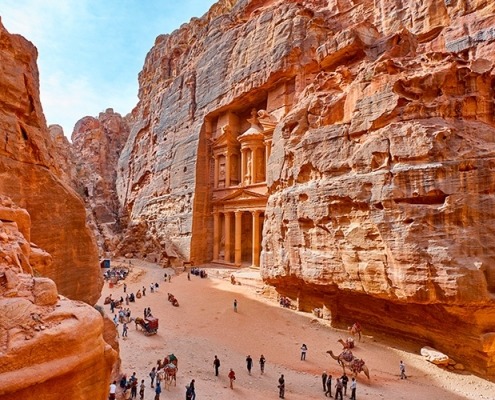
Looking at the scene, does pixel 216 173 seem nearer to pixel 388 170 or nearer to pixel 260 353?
pixel 260 353

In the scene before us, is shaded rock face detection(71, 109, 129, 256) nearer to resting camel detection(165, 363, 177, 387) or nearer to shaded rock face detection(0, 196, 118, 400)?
resting camel detection(165, 363, 177, 387)

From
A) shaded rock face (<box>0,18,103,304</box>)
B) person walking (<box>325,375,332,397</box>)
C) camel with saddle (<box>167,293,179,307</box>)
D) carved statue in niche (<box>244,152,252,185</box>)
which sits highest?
carved statue in niche (<box>244,152,252,185</box>)

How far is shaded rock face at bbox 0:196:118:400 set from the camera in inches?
155

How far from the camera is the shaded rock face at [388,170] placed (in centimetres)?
1163

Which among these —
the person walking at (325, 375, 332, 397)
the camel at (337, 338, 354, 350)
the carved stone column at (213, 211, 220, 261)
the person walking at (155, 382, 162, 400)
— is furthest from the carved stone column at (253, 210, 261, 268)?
the person walking at (155, 382, 162, 400)

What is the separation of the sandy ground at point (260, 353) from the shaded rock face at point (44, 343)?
22.8ft

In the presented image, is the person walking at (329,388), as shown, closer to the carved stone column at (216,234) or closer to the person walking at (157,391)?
the person walking at (157,391)

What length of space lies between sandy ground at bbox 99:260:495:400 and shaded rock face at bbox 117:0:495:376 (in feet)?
4.00

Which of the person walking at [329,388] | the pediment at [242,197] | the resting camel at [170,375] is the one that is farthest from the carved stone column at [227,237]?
the person walking at [329,388]

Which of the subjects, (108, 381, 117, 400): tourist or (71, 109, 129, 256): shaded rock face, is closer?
(108, 381, 117, 400): tourist

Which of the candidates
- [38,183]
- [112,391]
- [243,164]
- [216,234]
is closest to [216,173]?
[243,164]

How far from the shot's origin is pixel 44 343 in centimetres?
421

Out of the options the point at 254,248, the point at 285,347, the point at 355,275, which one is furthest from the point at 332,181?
the point at 254,248

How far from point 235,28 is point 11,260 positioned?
1351 inches
